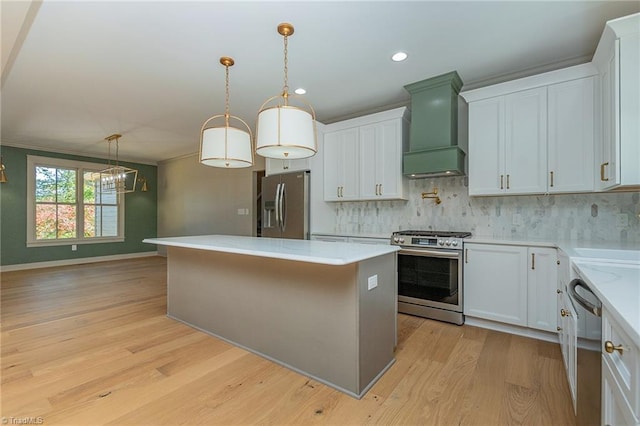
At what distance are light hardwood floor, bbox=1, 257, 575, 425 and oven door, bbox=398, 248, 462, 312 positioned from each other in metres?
0.25

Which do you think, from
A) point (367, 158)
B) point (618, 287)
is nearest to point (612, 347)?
point (618, 287)

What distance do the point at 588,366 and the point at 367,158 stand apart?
121 inches

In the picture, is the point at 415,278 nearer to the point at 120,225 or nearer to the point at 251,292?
the point at 251,292

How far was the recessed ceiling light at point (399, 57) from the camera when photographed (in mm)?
2775

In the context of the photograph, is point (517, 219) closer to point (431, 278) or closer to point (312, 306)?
point (431, 278)

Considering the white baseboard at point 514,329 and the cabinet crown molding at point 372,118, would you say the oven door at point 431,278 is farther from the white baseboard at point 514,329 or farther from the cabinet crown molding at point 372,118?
the cabinet crown molding at point 372,118

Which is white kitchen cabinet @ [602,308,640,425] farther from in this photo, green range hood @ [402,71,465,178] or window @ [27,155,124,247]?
window @ [27,155,124,247]

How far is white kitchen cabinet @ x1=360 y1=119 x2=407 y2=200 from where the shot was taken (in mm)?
3764

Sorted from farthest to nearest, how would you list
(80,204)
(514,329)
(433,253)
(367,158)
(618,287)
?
(80,204)
(367,158)
(433,253)
(514,329)
(618,287)

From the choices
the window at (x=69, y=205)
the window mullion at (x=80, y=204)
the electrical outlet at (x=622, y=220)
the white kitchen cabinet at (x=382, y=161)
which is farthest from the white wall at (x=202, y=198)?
the electrical outlet at (x=622, y=220)

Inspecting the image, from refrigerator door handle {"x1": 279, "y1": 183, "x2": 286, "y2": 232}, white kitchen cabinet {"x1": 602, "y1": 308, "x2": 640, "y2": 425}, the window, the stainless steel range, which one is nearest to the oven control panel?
→ the stainless steel range

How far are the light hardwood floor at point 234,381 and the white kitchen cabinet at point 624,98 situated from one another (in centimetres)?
150

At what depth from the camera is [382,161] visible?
3879 mm

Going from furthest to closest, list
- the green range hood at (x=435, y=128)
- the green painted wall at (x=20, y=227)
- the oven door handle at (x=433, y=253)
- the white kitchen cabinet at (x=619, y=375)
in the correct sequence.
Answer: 1. the green painted wall at (x=20, y=227)
2. the green range hood at (x=435, y=128)
3. the oven door handle at (x=433, y=253)
4. the white kitchen cabinet at (x=619, y=375)
